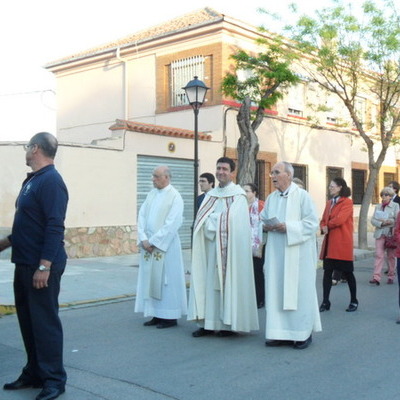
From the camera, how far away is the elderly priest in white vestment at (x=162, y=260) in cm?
713

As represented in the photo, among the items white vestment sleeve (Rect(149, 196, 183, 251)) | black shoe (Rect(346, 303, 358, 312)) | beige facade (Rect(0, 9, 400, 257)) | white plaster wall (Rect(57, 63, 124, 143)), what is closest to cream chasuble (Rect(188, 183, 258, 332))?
white vestment sleeve (Rect(149, 196, 183, 251))

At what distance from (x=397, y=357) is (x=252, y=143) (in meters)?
9.60

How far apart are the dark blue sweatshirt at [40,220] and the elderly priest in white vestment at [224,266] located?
241cm

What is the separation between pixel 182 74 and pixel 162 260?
42.7 feet

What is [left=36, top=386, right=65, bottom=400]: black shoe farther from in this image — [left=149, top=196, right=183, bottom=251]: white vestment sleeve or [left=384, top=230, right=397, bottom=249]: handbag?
[left=384, top=230, right=397, bottom=249]: handbag

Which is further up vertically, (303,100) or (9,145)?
(303,100)

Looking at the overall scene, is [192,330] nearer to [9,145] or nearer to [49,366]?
[49,366]

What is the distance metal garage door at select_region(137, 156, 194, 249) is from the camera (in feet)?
52.2

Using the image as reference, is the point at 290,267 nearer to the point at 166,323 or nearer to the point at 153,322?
the point at 166,323

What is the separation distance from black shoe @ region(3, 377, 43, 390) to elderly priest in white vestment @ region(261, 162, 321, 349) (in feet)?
7.93

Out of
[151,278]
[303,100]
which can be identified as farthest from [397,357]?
[303,100]

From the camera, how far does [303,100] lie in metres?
21.4

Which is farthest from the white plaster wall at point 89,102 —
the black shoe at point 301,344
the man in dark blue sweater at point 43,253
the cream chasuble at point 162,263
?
the man in dark blue sweater at point 43,253

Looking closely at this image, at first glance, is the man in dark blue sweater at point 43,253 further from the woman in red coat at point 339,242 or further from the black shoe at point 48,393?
the woman in red coat at point 339,242
